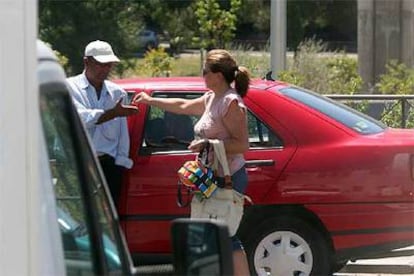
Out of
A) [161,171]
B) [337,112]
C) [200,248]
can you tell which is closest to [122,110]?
[161,171]

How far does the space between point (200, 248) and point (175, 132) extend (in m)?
4.92

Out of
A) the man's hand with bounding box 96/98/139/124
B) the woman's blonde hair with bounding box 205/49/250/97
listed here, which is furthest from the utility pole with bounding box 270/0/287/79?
the woman's blonde hair with bounding box 205/49/250/97

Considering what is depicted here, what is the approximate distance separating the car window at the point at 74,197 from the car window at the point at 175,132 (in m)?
4.63

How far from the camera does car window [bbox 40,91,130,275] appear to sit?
270 cm

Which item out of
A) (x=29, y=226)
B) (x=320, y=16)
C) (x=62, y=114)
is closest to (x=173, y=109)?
(x=62, y=114)

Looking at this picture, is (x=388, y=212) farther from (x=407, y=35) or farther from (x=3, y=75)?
(x=407, y=35)

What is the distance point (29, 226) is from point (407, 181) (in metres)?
5.76

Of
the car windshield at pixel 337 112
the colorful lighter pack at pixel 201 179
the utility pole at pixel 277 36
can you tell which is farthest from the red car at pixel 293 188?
the utility pole at pixel 277 36

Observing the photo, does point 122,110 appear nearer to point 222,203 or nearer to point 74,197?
point 222,203

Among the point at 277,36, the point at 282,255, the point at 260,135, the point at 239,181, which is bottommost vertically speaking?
the point at 282,255

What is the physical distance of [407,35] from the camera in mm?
30391

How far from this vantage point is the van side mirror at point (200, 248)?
8.97 feet

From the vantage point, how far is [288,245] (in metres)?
7.66

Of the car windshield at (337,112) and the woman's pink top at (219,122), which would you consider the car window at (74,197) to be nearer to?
the woman's pink top at (219,122)
